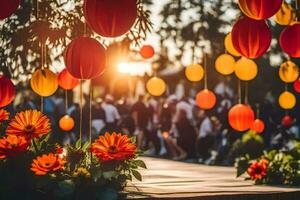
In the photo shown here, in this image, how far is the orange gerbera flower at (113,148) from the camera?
654cm

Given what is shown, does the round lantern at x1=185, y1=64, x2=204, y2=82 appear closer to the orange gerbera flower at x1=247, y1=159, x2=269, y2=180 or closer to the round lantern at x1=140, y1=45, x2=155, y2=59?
the round lantern at x1=140, y1=45, x2=155, y2=59

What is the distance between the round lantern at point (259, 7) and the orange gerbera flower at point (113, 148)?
181cm

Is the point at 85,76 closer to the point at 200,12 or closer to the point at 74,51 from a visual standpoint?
the point at 74,51

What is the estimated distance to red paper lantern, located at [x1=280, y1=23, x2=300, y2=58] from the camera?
25.6 feet

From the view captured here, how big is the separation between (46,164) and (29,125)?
592mm

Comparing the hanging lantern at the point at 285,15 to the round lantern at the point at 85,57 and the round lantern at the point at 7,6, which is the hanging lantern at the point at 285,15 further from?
the round lantern at the point at 7,6

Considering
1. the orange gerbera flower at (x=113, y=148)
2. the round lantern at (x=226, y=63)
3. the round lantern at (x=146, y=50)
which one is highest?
the round lantern at (x=146, y=50)

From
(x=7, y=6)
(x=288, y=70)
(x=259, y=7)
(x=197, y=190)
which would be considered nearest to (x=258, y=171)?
(x=197, y=190)

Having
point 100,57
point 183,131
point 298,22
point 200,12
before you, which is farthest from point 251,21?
point 183,131

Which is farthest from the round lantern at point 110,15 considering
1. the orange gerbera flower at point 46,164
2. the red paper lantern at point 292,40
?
the red paper lantern at point 292,40

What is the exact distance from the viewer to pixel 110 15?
6.32 meters

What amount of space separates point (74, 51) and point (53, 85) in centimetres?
215

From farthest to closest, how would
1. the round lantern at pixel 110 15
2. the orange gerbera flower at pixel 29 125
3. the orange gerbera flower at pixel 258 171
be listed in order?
the orange gerbera flower at pixel 258 171
the orange gerbera flower at pixel 29 125
the round lantern at pixel 110 15

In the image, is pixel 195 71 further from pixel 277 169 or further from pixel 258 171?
pixel 258 171
